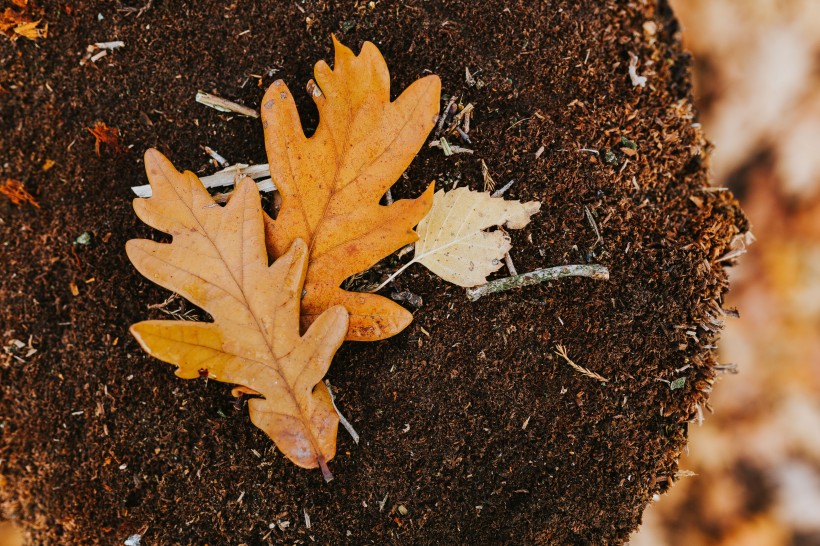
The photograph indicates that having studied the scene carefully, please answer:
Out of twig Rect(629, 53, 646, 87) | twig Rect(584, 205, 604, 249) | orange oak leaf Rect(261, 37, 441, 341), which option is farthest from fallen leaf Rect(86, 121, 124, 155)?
twig Rect(629, 53, 646, 87)

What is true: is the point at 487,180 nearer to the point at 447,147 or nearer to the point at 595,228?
the point at 447,147

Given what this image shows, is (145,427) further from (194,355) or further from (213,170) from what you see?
(213,170)

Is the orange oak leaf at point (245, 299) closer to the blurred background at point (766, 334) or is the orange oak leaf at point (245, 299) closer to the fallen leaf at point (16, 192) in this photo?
the fallen leaf at point (16, 192)

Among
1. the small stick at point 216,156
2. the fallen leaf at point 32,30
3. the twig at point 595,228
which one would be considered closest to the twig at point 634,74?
the twig at point 595,228

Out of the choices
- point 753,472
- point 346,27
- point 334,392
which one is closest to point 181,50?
point 346,27

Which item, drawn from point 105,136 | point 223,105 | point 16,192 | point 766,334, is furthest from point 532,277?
point 766,334

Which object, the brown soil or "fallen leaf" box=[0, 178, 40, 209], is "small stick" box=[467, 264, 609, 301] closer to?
the brown soil
